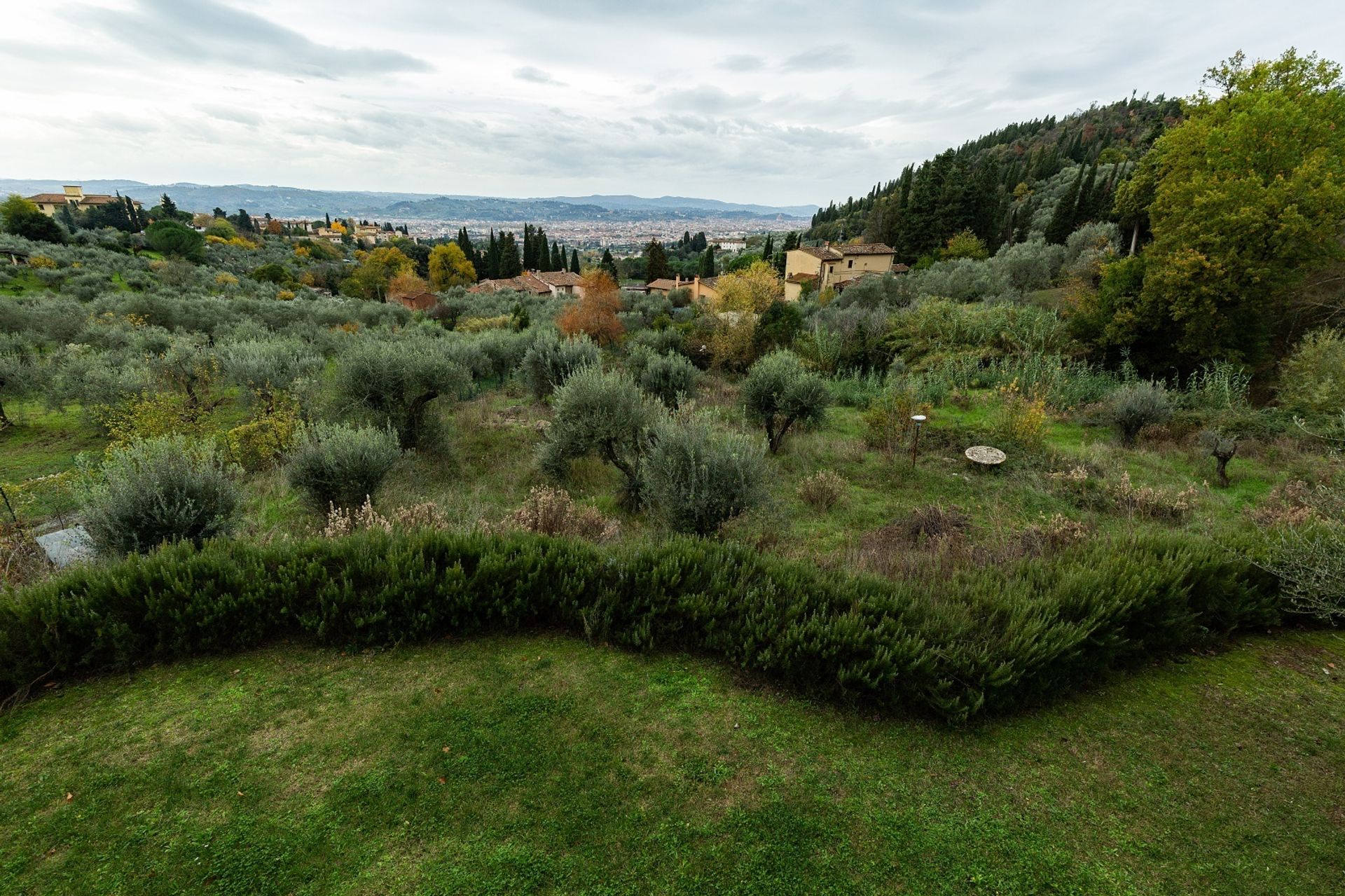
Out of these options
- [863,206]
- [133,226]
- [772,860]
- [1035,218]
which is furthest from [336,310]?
[863,206]

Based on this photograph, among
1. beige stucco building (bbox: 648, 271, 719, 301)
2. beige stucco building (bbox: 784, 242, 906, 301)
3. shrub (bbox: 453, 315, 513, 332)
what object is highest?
beige stucco building (bbox: 784, 242, 906, 301)

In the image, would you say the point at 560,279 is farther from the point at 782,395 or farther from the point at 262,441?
the point at 782,395

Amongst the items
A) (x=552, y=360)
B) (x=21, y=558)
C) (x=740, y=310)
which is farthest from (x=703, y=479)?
(x=740, y=310)

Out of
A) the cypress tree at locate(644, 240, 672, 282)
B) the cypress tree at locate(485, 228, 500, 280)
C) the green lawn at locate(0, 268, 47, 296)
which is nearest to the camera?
the green lawn at locate(0, 268, 47, 296)

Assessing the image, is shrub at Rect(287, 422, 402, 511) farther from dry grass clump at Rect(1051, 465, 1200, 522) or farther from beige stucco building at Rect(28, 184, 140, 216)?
beige stucco building at Rect(28, 184, 140, 216)

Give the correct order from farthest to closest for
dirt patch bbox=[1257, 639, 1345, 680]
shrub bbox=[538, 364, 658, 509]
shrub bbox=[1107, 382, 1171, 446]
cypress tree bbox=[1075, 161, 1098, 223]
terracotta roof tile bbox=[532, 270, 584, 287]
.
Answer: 1. terracotta roof tile bbox=[532, 270, 584, 287]
2. cypress tree bbox=[1075, 161, 1098, 223]
3. shrub bbox=[1107, 382, 1171, 446]
4. shrub bbox=[538, 364, 658, 509]
5. dirt patch bbox=[1257, 639, 1345, 680]

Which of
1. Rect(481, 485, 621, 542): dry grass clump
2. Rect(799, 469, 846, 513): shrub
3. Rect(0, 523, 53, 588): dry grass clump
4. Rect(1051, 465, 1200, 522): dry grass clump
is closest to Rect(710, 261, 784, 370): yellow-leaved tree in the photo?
Rect(799, 469, 846, 513): shrub

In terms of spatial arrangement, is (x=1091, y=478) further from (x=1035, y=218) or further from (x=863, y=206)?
(x=863, y=206)
